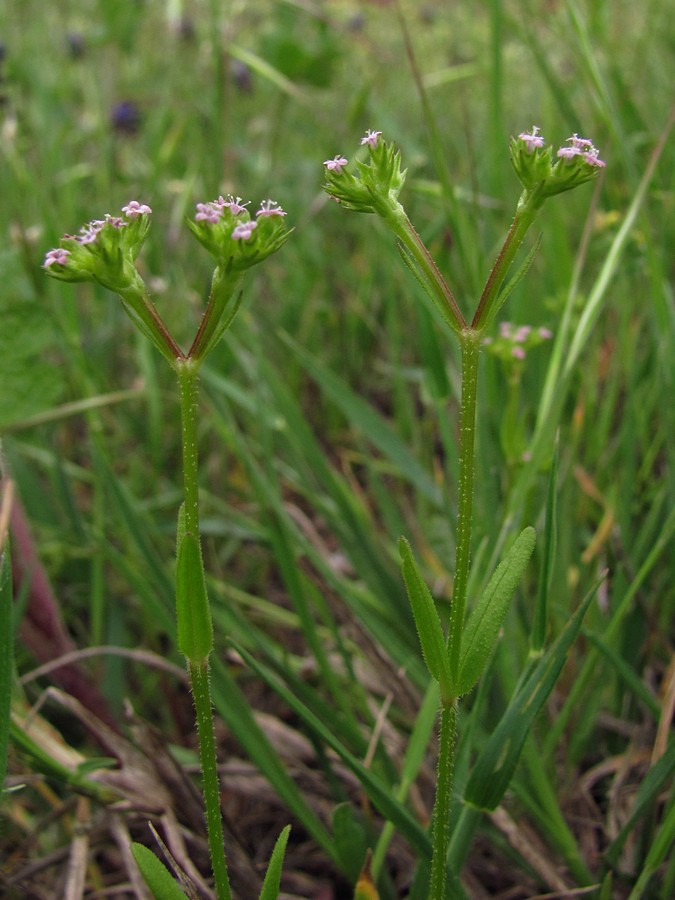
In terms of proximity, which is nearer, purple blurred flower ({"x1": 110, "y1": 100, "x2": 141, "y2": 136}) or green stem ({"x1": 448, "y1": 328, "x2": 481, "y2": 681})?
green stem ({"x1": 448, "y1": 328, "x2": 481, "y2": 681})

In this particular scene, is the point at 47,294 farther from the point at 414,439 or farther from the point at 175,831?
the point at 175,831

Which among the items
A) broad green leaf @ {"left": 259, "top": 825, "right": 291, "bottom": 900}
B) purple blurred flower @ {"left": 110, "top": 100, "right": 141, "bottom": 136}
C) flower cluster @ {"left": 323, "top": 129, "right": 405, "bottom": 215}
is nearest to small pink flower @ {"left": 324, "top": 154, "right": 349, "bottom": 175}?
flower cluster @ {"left": 323, "top": 129, "right": 405, "bottom": 215}

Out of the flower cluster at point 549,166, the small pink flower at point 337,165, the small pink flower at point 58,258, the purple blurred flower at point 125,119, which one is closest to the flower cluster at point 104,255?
the small pink flower at point 58,258

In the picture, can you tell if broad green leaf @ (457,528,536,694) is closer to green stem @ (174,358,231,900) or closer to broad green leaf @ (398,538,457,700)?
broad green leaf @ (398,538,457,700)

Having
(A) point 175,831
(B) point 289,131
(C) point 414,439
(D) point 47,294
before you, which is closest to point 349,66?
(B) point 289,131

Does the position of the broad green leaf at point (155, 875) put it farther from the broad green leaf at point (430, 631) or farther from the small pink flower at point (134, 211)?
the small pink flower at point (134, 211)

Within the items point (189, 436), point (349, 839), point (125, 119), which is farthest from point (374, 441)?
point (125, 119)

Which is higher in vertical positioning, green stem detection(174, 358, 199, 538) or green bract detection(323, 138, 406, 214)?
green bract detection(323, 138, 406, 214)

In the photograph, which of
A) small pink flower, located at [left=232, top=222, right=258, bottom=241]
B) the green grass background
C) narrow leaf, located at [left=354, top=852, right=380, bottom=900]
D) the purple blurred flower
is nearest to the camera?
small pink flower, located at [left=232, top=222, right=258, bottom=241]

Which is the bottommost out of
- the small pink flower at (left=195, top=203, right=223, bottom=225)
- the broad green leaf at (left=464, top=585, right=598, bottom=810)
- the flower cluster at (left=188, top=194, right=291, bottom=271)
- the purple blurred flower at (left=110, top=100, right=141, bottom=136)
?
the broad green leaf at (left=464, top=585, right=598, bottom=810)
